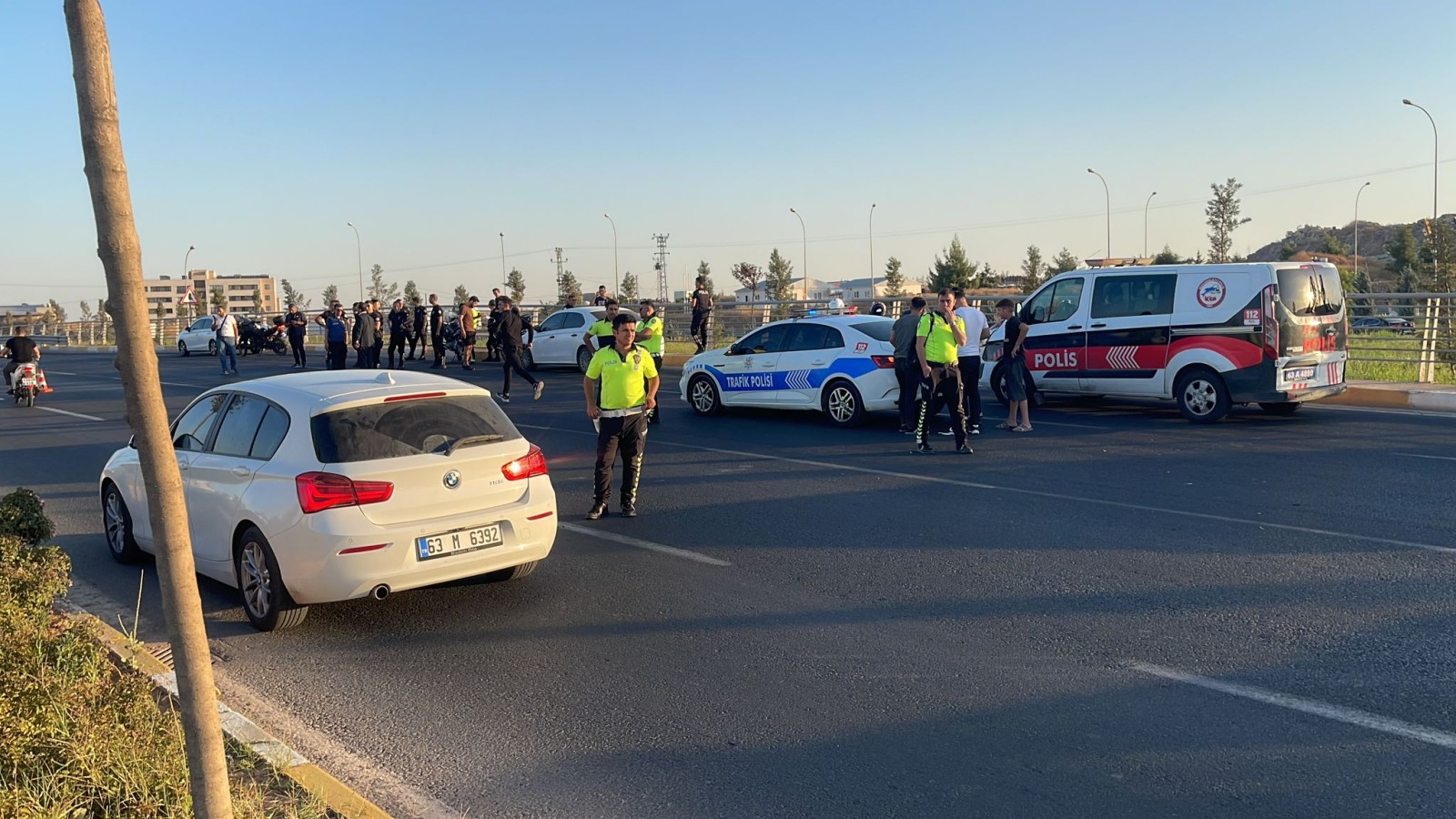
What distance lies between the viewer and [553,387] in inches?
848

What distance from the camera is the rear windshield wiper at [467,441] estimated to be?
21.6 feet

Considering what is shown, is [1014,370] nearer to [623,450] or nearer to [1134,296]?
[1134,296]

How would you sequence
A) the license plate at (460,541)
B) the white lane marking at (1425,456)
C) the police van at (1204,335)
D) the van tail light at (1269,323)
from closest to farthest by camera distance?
the license plate at (460,541)
the white lane marking at (1425,456)
the van tail light at (1269,323)
the police van at (1204,335)

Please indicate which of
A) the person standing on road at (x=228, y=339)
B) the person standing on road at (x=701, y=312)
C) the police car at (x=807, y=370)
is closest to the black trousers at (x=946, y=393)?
the police car at (x=807, y=370)

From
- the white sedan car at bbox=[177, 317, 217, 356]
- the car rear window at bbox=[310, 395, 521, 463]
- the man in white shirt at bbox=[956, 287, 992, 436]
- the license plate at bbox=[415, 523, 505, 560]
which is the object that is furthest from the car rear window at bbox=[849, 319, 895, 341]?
the white sedan car at bbox=[177, 317, 217, 356]

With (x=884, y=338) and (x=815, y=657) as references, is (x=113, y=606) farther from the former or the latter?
(x=884, y=338)

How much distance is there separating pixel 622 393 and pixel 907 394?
573 cm

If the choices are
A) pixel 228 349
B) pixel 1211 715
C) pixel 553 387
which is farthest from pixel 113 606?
pixel 228 349

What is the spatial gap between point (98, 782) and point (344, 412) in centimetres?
288

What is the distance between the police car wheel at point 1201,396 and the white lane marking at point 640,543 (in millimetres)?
8630

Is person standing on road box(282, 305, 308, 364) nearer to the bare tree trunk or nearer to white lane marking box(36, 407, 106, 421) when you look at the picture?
white lane marking box(36, 407, 106, 421)

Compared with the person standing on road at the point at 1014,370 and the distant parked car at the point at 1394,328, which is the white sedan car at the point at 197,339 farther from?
the distant parked car at the point at 1394,328

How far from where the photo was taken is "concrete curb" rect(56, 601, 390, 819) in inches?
156

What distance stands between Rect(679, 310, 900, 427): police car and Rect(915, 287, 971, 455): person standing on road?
1.93 metres
